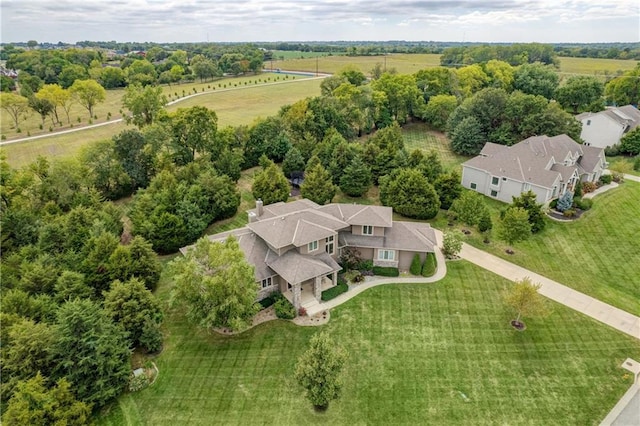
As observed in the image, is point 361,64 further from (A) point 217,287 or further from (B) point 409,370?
(B) point 409,370

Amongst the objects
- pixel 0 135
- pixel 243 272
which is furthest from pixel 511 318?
pixel 0 135

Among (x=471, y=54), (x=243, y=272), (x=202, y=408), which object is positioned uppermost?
(x=471, y=54)

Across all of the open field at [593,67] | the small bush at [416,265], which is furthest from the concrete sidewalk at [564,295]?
the open field at [593,67]

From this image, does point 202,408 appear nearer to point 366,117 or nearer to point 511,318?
point 511,318

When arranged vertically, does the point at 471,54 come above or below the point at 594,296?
above

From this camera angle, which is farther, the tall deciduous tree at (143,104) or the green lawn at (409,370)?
the tall deciduous tree at (143,104)

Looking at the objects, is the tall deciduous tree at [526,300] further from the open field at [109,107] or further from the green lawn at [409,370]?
the open field at [109,107]

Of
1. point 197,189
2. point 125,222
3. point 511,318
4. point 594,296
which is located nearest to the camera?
point 511,318
